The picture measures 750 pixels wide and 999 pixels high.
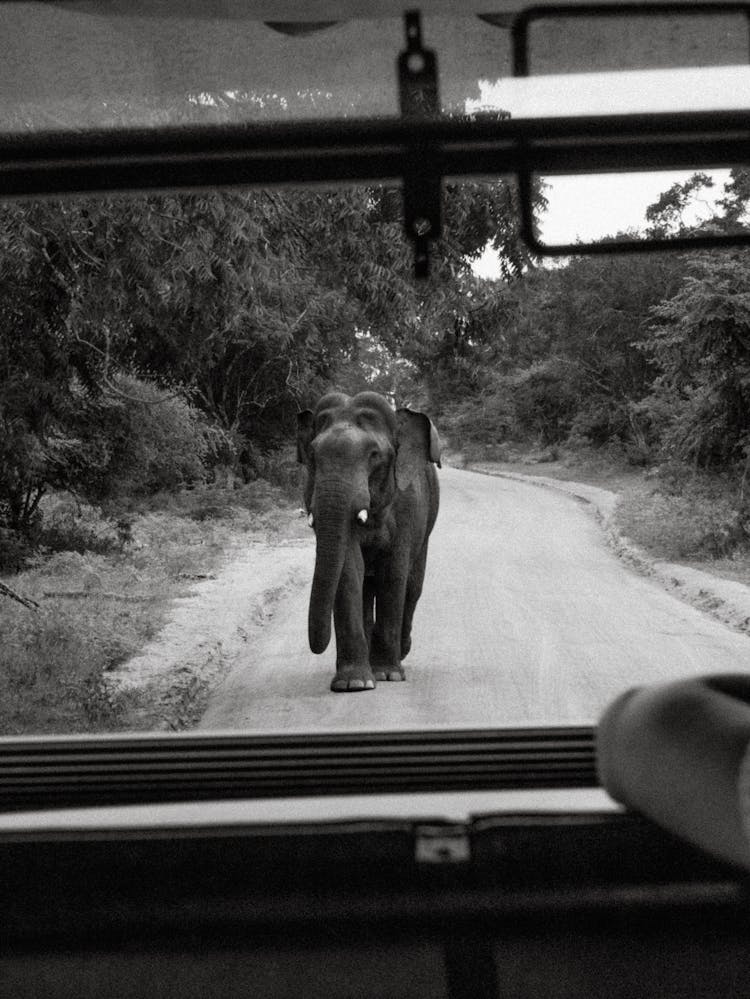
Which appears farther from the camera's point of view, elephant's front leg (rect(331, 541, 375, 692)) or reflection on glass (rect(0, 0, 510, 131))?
elephant's front leg (rect(331, 541, 375, 692))

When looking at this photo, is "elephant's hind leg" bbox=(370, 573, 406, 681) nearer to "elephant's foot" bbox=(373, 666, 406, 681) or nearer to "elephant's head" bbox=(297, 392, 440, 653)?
"elephant's foot" bbox=(373, 666, 406, 681)

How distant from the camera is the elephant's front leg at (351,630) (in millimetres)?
7227

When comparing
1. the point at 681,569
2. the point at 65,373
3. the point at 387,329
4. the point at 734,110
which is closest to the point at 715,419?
the point at 681,569

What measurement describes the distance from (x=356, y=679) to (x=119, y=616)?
117 inches

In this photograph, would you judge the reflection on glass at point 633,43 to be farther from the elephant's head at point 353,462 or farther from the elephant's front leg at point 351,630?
the elephant's front leg at point 351,630

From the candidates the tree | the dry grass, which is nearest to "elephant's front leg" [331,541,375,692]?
the dry grass

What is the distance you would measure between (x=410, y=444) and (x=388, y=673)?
133cm

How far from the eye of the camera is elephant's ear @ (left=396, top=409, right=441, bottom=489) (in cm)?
780

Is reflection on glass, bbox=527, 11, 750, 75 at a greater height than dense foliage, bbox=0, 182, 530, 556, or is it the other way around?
reflection on glass, bbox=527, 11, 750, 75

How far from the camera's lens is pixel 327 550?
277 inches

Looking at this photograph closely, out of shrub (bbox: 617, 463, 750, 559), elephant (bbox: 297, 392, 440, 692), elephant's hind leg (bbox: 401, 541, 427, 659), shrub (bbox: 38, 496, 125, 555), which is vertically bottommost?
shrub (bbox: 617, 463, 750, 559)

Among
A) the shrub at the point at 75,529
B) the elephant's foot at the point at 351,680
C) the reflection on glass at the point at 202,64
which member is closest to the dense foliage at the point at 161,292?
the shrub at the point at 75,529

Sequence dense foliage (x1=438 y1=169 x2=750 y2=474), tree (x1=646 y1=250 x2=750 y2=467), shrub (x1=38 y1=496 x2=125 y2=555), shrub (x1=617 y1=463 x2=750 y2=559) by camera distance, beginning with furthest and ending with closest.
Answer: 1. shrub (x1=617 y1=463 x2=750 y2=559)
2. tree (x1=646 y1=250 x2=750 y2=467)
3. shrub (x1=38 y1=496 x2=125 y2=555)
4. dense foliage (x1=438 y1=169 x2=750 y2=474)

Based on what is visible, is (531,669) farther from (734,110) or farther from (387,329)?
(734,110)
